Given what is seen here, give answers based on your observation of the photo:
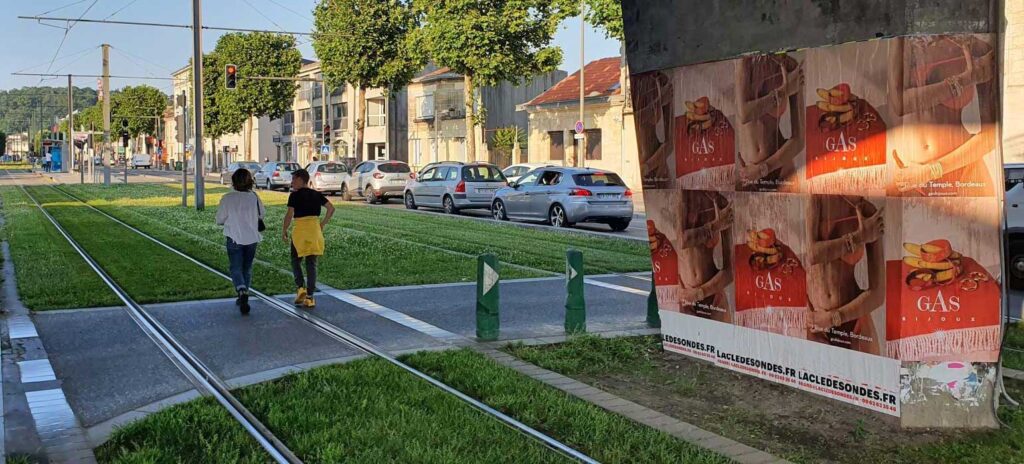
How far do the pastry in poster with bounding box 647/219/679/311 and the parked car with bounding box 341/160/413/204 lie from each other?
26425 millimetres

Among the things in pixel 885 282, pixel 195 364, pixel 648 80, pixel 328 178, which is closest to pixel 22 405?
pixel 195 364

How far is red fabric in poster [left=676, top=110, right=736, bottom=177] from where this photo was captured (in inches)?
272

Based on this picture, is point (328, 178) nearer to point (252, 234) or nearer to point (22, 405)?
point (252, 234)

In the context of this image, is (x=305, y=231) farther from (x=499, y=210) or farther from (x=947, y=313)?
(x=499, y=210)

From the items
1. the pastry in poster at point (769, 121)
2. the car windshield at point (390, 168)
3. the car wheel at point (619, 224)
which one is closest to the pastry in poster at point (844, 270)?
the pastry in poster at point (769, 121)

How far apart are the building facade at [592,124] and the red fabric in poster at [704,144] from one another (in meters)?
33.9

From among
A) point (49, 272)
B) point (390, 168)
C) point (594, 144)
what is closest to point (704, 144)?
point (49, 272)

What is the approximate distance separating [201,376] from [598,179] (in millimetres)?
15838

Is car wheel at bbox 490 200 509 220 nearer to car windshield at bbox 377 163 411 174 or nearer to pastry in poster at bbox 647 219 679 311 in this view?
car windshield at bbox 377 163 411 174

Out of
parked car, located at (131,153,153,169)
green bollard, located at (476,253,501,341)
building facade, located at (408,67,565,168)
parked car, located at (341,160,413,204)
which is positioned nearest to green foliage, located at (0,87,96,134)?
parked car, located at (131,153,153,169)

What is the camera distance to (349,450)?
504 centimetres

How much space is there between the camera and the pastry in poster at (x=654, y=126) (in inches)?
294

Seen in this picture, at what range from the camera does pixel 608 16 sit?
38.1 meters

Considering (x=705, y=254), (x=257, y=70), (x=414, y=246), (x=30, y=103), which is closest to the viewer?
(x=705, y=254)
